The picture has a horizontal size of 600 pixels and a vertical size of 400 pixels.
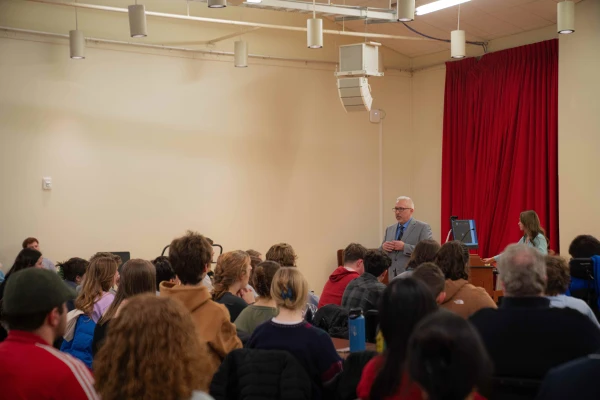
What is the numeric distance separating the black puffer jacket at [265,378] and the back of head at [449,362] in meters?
1.53

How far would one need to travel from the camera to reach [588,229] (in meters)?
8.91

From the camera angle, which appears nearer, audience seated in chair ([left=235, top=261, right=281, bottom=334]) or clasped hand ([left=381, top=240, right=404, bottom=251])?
audience seated in chair ([left=235, top=261, right=281, bottom=334])

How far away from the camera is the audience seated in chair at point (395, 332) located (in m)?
2.27

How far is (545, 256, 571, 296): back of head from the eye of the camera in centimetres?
399

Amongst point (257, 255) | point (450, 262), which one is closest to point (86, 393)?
point (450, 262)

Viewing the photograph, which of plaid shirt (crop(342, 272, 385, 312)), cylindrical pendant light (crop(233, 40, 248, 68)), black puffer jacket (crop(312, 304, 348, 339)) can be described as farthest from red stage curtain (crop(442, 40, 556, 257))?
black puffer jacket (crop(312, 304, 348, 339))

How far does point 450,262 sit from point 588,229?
5.37m

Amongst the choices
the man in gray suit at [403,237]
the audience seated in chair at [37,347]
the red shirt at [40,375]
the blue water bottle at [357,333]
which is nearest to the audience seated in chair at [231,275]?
the blue water bottle at [357,333]

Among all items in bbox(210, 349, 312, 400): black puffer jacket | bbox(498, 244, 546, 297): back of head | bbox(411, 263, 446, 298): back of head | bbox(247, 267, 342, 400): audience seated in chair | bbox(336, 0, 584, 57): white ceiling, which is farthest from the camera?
bbox(336, 0, 584, 57): white ceiling

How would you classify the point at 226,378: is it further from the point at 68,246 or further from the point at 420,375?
the point at 68,246

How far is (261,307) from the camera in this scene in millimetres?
4246

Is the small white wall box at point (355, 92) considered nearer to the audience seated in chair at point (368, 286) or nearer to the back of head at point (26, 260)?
the audience seated in chair at point (368, 286)

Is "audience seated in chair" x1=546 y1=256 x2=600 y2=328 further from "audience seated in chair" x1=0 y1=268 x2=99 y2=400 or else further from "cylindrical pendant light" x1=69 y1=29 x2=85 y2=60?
"cylindrical pendant light" x1=69 y1=29 x2=85 y2=60

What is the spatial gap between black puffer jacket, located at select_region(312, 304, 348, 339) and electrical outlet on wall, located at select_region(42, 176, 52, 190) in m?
5.76
